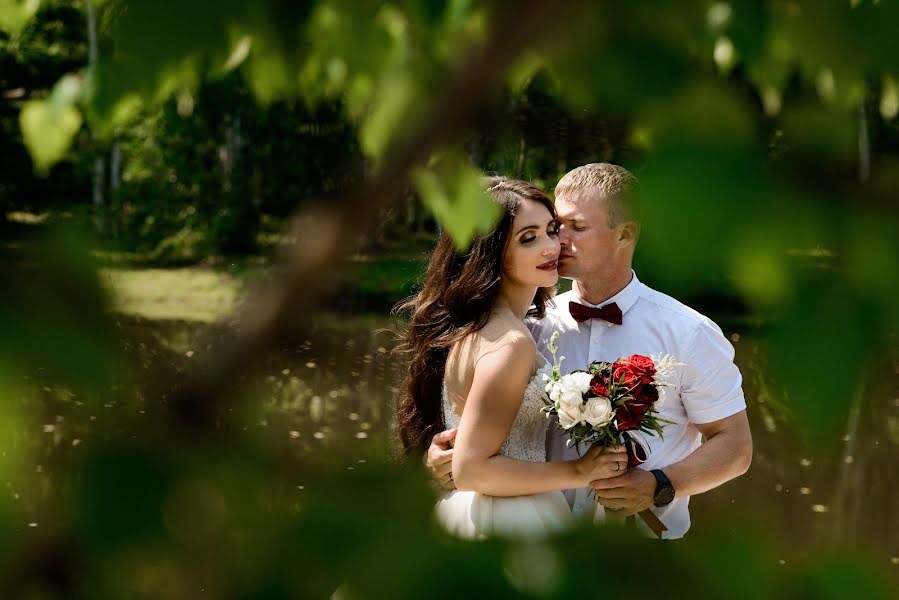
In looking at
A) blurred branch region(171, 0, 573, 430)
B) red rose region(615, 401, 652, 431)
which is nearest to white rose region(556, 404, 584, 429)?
red rose region(615, 401, 652, 431)

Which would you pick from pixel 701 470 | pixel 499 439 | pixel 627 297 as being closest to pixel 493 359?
pixel 499 439

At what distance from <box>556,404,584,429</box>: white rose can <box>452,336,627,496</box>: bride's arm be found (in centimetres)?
17

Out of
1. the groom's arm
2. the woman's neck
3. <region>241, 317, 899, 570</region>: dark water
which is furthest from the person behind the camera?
<region>241, 317, 899, 570</region>: dark water

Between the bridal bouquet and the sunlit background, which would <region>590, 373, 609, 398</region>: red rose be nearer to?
the bridal bouquet

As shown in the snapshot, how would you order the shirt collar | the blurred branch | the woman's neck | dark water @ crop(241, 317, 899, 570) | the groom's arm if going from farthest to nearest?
dark water @ crop(241, 317, 899, 570) < the woman's neck < the shirt collar < the groom's arm < the blurred branch

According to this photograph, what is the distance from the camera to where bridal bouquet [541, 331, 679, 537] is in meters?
2.86

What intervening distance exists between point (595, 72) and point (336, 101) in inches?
15.4

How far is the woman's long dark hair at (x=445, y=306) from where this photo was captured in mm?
3438

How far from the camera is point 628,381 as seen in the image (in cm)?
288

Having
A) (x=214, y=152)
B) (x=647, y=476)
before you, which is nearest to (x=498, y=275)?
(x=647, y=476)

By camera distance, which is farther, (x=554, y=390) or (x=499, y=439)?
(x=499, y=439)

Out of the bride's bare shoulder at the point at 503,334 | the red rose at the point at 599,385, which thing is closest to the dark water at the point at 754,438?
the red rose at the point at 599,385

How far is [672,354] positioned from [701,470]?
398 millimetres

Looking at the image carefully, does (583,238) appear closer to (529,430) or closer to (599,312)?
(599,312)
